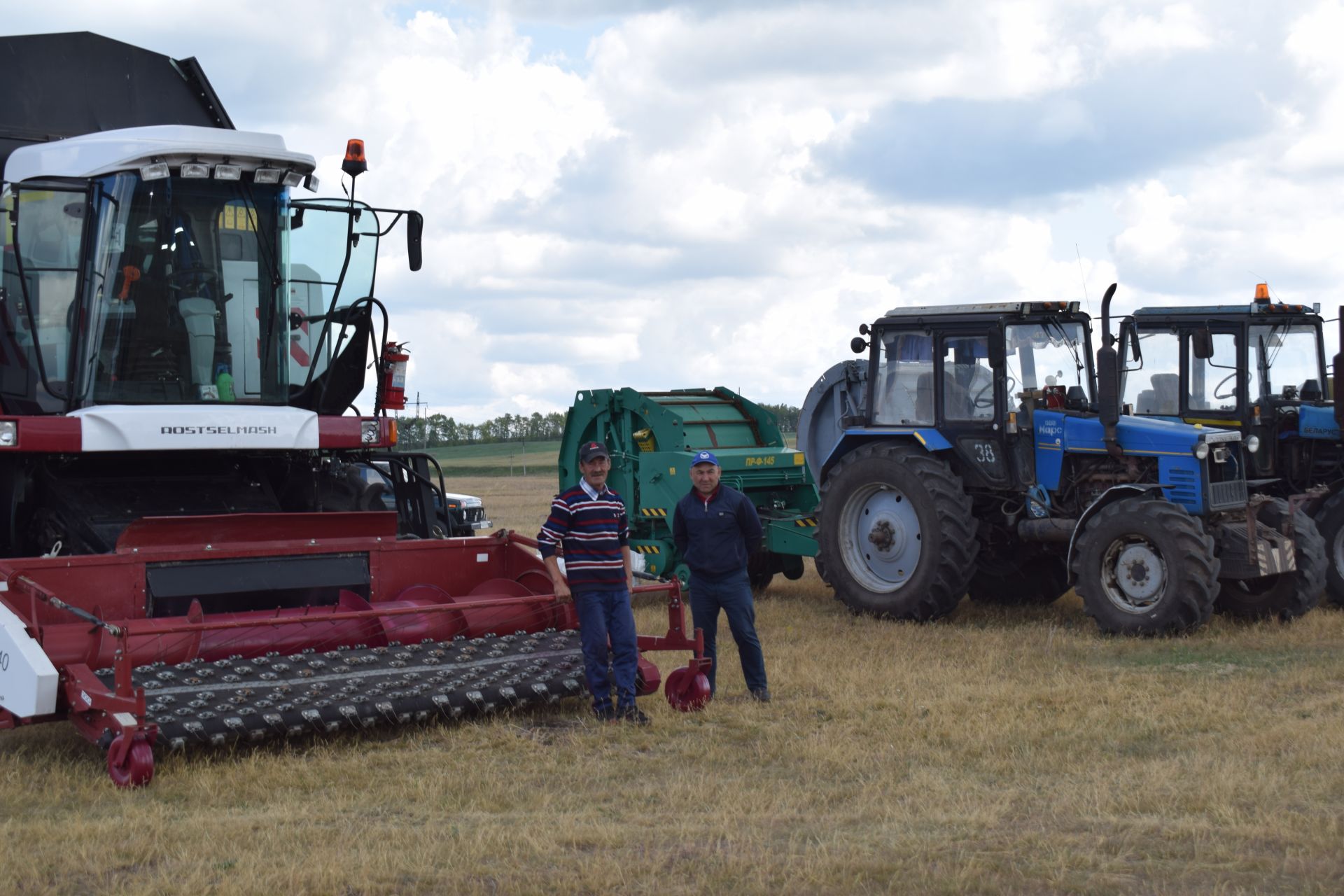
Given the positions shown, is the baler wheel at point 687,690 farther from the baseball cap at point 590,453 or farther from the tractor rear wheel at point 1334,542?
the tractor rear wheel at point 1334,542

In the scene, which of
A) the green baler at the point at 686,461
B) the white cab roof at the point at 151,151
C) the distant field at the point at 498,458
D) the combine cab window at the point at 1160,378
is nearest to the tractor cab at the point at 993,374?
the green baler at the point at 686,461

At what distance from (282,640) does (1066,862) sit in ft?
14.3

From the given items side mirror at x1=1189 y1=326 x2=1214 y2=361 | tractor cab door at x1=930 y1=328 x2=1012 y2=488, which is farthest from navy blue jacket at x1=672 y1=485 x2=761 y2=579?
side mirror at x1=1189 y1=326 x2=1214 y2=361

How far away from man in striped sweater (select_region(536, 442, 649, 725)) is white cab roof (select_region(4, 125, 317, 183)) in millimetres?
2630

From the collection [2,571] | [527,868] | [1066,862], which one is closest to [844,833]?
[1066,862]

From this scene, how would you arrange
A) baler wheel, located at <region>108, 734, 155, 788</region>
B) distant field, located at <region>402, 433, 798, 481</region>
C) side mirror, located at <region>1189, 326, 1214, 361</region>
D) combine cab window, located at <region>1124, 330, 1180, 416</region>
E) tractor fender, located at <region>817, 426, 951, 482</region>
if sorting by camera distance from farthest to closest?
1. distant field, located at <region>402, 433, 798, 481</region>
2. combine cab window, located at <region>1124, 330, 1180, 416</region>
3. tractor fender, located at <region>817, 426, 951, 482</region>
4. side mirror, located at <region>1189, 326, 1214, 361</region>
5. baler wheel, located at <region>108, 734, 155, 788</region>

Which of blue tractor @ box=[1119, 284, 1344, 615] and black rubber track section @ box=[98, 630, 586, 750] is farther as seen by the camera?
blue tractor @ box=[1119, 284, 1344, 615]

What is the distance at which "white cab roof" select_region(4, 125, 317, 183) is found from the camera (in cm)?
823

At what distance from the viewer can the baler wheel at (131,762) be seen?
6418 mm

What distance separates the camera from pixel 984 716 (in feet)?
25.4

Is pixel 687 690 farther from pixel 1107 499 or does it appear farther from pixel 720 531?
pixel 1107 499

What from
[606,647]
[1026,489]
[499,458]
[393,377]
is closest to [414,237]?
[393,377]

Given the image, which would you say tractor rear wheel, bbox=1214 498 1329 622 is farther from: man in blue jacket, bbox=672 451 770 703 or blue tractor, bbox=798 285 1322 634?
man in blue jacket, bbox=672 451 770 703

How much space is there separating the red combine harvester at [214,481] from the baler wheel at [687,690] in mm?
11
